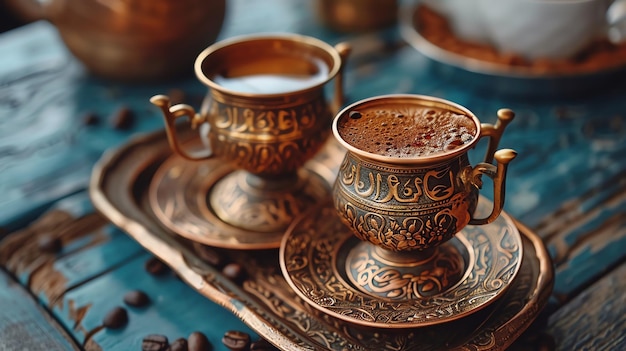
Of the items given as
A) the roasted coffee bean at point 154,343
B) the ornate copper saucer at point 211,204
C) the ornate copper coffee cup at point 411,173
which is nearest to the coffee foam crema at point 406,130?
the ornate copper coffee cup at point 411,173

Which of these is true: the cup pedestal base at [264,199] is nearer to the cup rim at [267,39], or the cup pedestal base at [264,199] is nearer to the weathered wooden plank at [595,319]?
the cup rim at [267,39]

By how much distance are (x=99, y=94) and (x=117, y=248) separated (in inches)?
20.6

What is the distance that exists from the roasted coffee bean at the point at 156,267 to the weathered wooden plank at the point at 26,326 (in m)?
0.13

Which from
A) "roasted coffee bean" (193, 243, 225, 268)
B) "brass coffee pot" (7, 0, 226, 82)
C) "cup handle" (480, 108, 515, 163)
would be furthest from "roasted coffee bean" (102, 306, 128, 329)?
"brass coffee pot" (7, 0, 226, 82)

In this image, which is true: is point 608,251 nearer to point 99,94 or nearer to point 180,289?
point 180,289

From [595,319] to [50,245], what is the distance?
73 cm

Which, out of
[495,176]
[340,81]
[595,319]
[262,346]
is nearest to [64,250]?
[262,346]

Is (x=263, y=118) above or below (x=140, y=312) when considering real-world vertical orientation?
above

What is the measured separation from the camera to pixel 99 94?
1344 mm

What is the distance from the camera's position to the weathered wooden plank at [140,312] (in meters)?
0.78

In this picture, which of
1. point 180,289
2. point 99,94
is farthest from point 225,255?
point 99,94

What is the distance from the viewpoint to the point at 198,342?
2.46 ft

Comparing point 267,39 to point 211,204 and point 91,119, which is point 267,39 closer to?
point 211,204

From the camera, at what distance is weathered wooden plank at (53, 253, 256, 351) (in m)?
0.78
